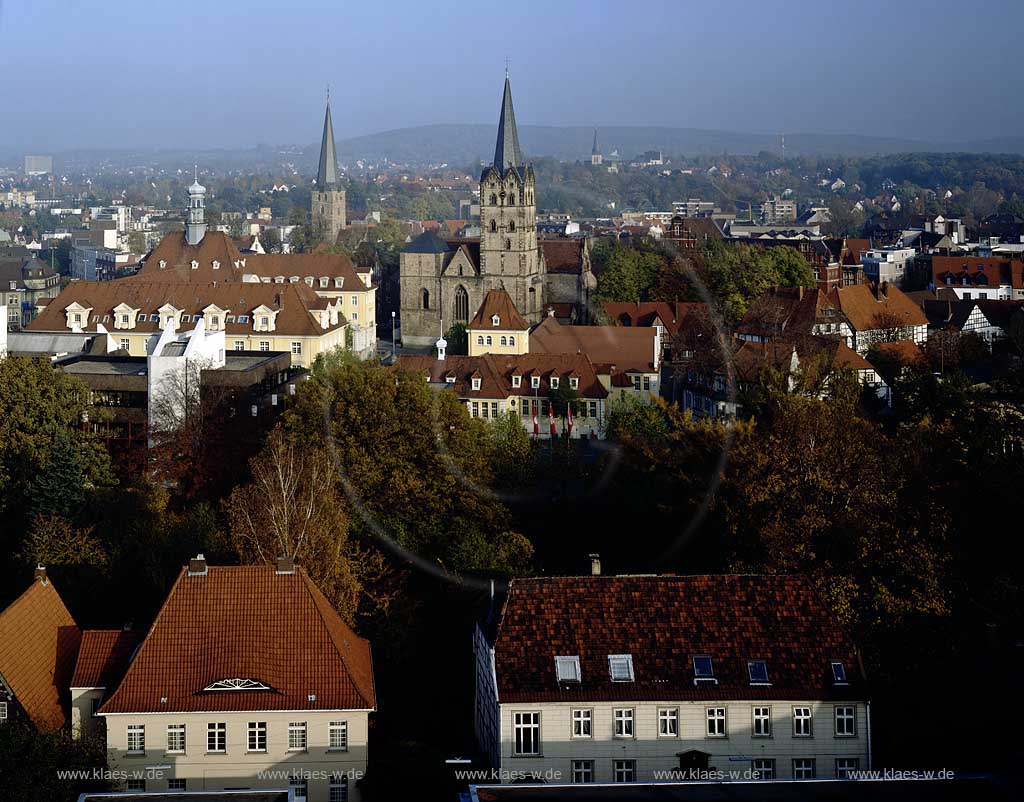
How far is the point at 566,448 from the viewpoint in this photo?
32.3 meters

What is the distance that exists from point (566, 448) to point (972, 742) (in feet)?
52.0

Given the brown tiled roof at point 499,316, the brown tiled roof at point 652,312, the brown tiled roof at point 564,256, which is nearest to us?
the brown tiled roof at point 499,316

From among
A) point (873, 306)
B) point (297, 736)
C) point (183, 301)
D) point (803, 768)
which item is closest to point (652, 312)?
point (873, 306)

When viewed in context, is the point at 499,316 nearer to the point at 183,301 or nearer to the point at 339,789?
the point at 183,301

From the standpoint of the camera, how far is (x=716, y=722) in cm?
1703

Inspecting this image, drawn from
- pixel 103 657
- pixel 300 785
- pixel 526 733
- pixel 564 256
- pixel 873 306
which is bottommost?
pixel 300 785

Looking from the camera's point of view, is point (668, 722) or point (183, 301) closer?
point (668, 722)

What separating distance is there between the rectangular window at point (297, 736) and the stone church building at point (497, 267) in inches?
1590

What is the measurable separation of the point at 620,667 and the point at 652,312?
112 feet

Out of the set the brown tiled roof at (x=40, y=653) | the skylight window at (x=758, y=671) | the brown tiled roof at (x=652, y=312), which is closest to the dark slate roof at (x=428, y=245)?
the brown tiled roof at (x=652, y=312)

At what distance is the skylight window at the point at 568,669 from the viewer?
17156 mm

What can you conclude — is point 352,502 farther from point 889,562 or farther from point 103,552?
point 889,562

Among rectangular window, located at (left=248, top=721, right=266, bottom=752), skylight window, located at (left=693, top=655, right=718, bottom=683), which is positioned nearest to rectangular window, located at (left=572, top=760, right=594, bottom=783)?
skylight window, located at (left=693, top=655, right=718, bottom=683)

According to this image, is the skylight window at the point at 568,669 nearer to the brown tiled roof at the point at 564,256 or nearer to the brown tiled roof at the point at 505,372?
the brown tiled roof at the point at 505,372
